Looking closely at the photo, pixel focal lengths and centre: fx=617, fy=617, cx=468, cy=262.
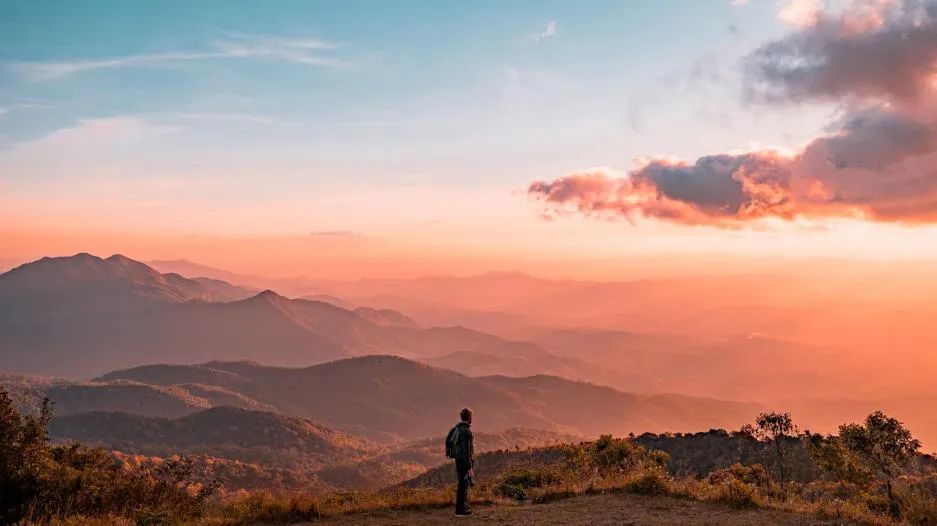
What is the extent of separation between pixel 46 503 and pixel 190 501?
3.65 meters

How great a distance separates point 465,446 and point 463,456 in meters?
0.25

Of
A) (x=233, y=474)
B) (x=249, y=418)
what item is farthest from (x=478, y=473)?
(x=249, y=418)

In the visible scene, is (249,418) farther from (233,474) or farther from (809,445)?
(809,445)

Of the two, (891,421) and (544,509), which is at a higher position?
(891,421)

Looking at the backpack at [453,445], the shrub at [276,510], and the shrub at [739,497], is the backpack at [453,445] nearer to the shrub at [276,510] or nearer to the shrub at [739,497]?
the shrub at [276,510]

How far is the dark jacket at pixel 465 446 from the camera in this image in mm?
14914

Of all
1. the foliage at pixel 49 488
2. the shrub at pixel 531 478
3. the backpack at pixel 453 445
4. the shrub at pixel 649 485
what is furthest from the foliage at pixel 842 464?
the foliage at pixel 49 488

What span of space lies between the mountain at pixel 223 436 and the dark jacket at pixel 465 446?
129826 mm

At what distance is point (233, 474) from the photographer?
3888 inches

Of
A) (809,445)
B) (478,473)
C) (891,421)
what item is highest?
(891,421)

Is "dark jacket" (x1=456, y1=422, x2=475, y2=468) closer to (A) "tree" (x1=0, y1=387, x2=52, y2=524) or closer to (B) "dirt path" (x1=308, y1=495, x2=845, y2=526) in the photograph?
(B) "dirt path" (x1=308, y1=495, x2=845, y2=526)

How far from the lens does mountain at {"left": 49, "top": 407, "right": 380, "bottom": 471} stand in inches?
5522

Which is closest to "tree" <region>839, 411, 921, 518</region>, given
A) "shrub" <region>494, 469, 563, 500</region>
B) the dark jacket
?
"shrub" <region>494, 469, 563, 500</region>

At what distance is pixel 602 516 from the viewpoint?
46.1ft
